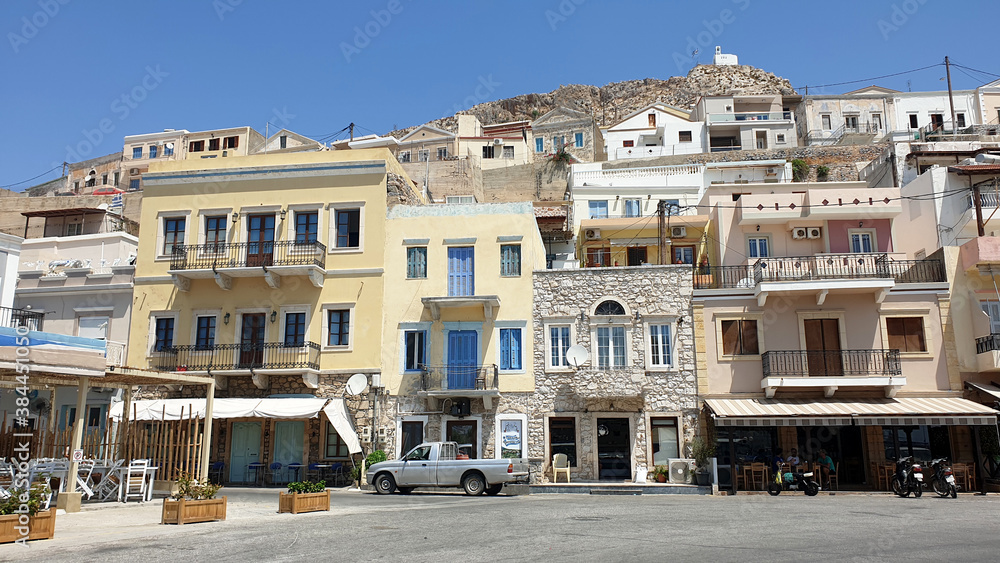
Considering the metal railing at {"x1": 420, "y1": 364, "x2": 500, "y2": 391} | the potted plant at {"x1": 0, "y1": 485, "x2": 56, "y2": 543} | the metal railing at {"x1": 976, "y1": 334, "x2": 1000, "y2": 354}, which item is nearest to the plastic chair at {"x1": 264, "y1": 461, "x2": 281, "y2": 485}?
the metal railing at {"x1": 420, "y1": 364, "x2": 500, "y2": 391}

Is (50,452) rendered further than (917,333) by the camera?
No

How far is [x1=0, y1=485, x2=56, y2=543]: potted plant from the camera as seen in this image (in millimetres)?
10852

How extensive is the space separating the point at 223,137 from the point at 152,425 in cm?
4796

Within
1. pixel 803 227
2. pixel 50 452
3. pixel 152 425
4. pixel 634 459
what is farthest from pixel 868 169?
pixel 50 452

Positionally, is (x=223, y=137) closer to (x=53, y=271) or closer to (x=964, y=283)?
(x=53, y=271)

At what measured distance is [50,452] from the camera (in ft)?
60.6

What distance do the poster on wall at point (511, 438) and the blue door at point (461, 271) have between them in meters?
4.88

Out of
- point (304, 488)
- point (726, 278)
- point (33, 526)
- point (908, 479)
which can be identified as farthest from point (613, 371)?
point (33, 526)

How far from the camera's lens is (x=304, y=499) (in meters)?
15.2

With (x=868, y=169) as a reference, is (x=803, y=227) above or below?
below

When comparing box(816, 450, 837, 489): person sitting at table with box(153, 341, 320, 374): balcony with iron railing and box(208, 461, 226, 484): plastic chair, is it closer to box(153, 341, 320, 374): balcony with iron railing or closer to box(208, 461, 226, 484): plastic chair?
box(153, 341, 320, 374): balcony with iron railing

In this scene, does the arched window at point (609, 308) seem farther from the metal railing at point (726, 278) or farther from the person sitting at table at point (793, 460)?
the person sitting at table at point (793, 460)

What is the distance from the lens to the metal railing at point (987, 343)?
23636mm

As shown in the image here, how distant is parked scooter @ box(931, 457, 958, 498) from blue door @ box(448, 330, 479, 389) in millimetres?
14151
